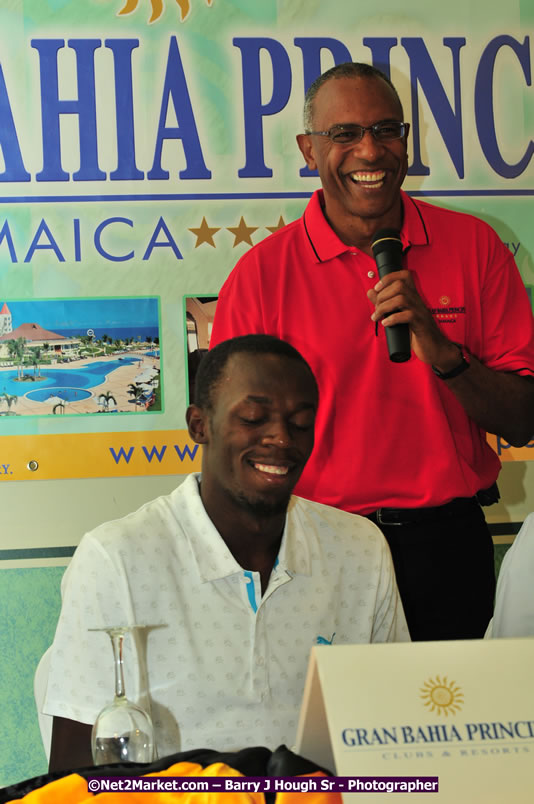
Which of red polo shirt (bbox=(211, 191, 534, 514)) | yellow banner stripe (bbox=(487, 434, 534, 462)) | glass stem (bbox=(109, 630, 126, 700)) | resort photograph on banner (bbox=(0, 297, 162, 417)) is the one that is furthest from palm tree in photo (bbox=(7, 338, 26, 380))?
glass stem (bbox=(109, 630, 126, 700))

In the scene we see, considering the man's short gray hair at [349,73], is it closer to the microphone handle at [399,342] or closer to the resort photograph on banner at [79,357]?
the microphone handle at [399,342]

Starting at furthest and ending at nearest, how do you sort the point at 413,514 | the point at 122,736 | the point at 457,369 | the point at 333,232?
the point at 333,232 → the point at 413,514 → the point at 457,369 → the point at 122,736

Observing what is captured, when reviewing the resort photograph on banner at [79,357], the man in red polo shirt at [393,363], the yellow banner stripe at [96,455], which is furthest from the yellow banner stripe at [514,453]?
the resort photograph on banner at [79,357]

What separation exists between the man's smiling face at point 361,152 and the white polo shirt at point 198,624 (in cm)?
88

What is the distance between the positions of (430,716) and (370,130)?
151 cm

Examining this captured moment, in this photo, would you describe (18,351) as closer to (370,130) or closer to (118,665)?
(370,130)

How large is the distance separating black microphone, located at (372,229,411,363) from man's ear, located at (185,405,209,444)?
0.39m

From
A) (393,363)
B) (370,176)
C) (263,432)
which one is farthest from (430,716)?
(370,176)

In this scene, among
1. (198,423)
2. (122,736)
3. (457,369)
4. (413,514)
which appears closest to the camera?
(122,736)

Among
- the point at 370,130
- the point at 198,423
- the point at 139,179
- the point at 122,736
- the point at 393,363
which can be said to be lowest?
the point at 122,736

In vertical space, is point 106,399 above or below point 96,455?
above

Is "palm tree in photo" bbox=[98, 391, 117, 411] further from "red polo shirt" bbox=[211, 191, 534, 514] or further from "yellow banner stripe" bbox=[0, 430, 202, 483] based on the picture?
"red polo shirt" bbox=[211, 191, 534, 514]

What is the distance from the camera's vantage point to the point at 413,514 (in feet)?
6.69

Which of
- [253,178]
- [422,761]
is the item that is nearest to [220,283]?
[253,178]
